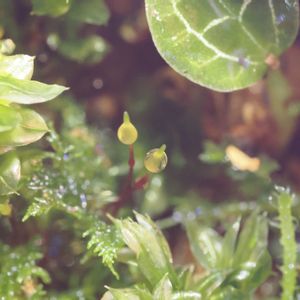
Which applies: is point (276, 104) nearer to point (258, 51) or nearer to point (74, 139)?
point (258, 51)

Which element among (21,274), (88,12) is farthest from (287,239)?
(88,12)

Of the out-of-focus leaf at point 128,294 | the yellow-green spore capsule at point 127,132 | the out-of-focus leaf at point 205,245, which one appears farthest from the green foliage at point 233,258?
the yellow-green spore capsule at point 127,132

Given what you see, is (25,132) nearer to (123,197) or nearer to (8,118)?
(8,118)

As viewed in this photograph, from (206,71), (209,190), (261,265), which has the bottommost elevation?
(209,190)

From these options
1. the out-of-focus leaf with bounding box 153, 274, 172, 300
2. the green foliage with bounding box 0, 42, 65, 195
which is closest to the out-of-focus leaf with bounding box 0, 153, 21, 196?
the green foliage with bounding box 0, 42, 65, 195

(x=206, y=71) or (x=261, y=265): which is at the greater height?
(x=206, y=71)

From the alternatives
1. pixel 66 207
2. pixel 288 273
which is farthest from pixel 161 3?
pixel 288 273

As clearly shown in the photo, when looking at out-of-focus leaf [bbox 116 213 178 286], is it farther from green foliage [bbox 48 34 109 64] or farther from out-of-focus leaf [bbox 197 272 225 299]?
green foliage [bbox 48 34 109 64]
